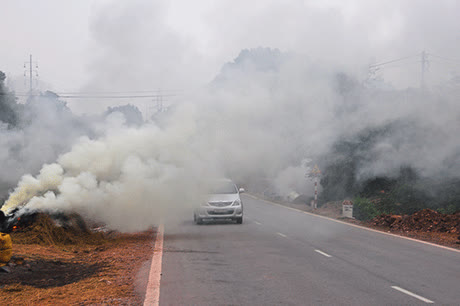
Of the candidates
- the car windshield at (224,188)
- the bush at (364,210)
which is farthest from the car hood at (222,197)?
the bush at (364,210)

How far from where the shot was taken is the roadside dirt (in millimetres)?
7931

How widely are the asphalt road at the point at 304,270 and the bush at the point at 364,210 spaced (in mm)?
7934

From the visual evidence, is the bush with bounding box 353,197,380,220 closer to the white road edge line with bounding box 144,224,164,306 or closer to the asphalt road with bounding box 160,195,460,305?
the asphalt road with bounding box 160,195,460,305

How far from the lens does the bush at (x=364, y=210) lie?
25.3 metres

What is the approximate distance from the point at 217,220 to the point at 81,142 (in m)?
7.75

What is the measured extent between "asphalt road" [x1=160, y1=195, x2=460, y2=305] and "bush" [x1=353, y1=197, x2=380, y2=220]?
7.93 m

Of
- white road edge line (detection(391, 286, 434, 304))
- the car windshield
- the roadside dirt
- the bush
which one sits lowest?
the bush

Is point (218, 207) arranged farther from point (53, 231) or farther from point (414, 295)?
point (414, 295)

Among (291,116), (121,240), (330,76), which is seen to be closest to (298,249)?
(121,240)

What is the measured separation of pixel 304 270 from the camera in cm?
1024

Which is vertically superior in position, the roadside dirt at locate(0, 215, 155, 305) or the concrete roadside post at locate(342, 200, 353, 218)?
the roadside dirt at locate(0, 215, 155, 305)

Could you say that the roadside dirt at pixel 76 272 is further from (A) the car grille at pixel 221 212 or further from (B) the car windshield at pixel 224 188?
(B) the car windshield at pixel 224 188

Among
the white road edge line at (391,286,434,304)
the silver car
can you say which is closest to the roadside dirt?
the white road edge line at (391,286,434,304)

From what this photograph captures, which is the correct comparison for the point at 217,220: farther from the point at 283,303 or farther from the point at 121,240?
the point at 283,303
